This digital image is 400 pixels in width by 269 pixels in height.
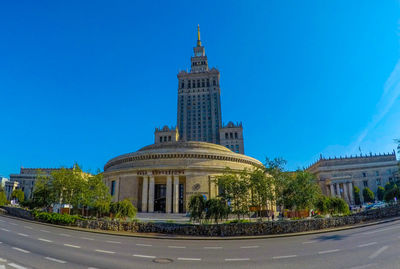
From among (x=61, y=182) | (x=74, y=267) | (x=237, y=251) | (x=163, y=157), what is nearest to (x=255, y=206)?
(x=237, y=251)

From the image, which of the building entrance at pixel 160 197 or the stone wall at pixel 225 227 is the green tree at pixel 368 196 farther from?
the building entrance at pixel 160 197

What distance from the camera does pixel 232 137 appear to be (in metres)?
106

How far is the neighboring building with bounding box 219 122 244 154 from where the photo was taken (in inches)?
4102

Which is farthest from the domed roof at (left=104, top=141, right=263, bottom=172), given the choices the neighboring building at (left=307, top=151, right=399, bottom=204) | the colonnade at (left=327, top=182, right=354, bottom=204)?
the neighboring building at (left=307, top=151, right=399, bottom=204)

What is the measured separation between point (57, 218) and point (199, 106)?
305 feet

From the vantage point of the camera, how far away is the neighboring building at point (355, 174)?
8888 centimetres

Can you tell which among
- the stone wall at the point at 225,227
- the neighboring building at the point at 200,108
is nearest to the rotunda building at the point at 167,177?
the stone wall at the point at 225,227

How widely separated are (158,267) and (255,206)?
18.1 meters

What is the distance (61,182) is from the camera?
33062 mm

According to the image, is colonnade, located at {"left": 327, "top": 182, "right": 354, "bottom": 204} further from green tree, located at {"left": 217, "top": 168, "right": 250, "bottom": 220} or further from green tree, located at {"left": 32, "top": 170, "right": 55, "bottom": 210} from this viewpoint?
green tree, located at {"left": 32, "top": 170, "right": 55, "bottom": 210}

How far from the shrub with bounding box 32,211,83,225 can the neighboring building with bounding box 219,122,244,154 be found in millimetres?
80072

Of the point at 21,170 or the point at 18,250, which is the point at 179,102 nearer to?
the point at 21,170

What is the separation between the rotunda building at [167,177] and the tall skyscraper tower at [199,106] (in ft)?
174

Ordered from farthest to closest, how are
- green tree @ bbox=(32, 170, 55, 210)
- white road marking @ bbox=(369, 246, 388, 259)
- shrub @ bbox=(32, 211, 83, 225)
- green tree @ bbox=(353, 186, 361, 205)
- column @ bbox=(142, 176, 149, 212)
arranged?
1. green tree @ bbox=(353, 186, 361, 205)
2. column @ bbox=(142, 176, 149, 212)
3. green tree @ bbox=(32, 170, 55, 210)
4. shrub @ bbox=(32, 211, 83, 225)
5. white road marking @ bbox=(369, 246, 388, 259)
